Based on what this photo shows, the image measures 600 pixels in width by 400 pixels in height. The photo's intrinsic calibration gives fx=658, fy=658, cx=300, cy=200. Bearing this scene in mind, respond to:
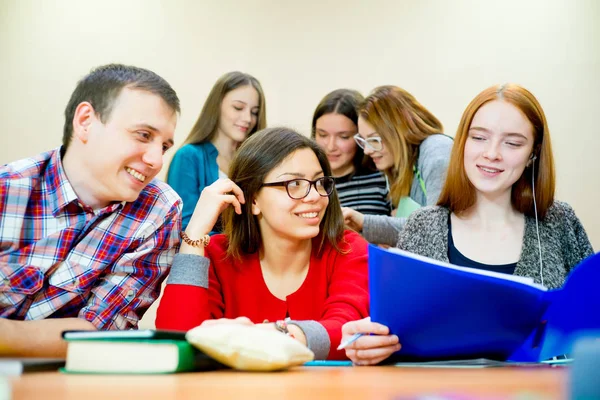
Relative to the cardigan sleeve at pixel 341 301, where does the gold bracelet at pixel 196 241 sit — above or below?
above

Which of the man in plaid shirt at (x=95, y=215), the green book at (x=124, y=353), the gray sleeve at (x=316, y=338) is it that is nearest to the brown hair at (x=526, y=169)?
the gray sleeve at (x=316, y=338)

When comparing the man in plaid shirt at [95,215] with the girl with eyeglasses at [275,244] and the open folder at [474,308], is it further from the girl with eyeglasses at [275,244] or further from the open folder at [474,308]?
the open folder at [474,308]

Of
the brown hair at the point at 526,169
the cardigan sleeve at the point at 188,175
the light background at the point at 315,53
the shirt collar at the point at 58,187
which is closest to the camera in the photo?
the shirt collar at the point at 58,187

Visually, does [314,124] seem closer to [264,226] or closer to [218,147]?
[218,147]

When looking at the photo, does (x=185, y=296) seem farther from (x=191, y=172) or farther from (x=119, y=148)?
(x=191, y=172)

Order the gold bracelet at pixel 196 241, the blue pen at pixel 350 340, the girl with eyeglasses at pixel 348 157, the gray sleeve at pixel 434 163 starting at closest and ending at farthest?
the blue pen at pixel 350 340 < the gold bracelet at pixel 196 241 < the gray sleeve at pixel 434 163 < the girl with eyeglasses at pixel 348 157

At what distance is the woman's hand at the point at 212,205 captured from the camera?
68.0 inches

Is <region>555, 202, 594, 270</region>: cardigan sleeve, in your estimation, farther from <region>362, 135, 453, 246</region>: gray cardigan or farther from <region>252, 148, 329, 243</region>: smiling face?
<region>252, 148, 329, 243</region>: smiling face

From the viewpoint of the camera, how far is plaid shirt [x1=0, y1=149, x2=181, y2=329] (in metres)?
1.48

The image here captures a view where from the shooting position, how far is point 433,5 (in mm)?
3895

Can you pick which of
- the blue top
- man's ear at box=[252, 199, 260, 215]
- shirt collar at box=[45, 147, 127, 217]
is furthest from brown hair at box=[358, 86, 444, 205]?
shirt collar at box=[45, 147, 127, 217]

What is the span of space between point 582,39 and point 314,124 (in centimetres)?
184

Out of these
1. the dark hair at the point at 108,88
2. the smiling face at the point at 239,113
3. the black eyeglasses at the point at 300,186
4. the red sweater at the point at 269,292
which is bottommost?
the red sweater at the point at 269,292

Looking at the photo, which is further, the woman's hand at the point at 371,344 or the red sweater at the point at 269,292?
the red sweater at the point at 269,292
